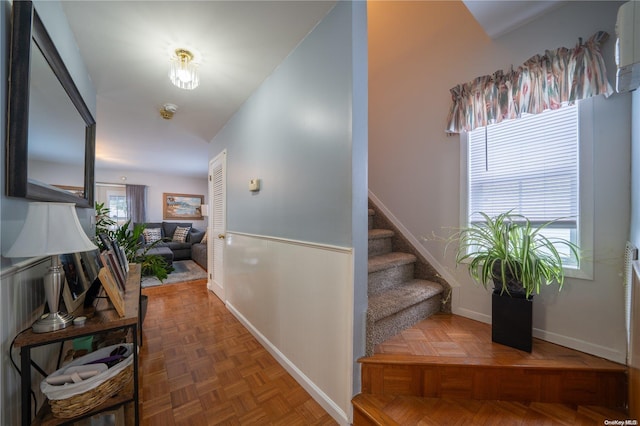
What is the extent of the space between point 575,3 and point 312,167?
72.5 inches

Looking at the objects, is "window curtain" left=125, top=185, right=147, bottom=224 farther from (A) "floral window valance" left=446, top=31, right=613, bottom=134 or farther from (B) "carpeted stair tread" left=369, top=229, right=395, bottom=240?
(A) "floral window valance" left=446, top=31, right=613, bottom=134

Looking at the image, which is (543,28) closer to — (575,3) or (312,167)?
(575,3)

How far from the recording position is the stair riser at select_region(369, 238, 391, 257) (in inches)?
82.4

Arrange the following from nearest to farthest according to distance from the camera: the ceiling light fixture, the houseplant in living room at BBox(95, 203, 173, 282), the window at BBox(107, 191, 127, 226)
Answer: the ceiling light fixture < the houseplant in living room at BBox(95, 203, 173, 282) < the window at BBox(107, 191, 127, 226)

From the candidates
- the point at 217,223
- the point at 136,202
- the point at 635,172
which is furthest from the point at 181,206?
the point at 635,172

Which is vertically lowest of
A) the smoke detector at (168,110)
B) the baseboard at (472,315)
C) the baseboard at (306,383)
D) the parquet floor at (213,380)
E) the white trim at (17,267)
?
the parquet floor at (213,380)

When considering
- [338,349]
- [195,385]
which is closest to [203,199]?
[195,385]

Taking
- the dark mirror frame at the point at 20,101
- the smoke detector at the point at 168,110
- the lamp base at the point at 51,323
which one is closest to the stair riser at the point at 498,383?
the lamp base at the point at 51,323

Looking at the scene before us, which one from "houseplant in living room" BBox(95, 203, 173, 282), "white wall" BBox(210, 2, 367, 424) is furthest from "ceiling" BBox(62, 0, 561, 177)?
"houseplant in living room" BBox(95, 203, 173, 282)

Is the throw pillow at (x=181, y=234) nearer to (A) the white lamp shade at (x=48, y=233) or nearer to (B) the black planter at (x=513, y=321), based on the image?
(A) the white lamp shade at (x=48, y=233)

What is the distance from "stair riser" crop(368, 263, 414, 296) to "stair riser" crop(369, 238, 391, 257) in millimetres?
244

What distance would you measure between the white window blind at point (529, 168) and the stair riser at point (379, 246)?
732 mm

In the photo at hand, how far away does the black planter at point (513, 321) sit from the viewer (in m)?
1.36

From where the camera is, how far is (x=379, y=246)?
85.1 inches
